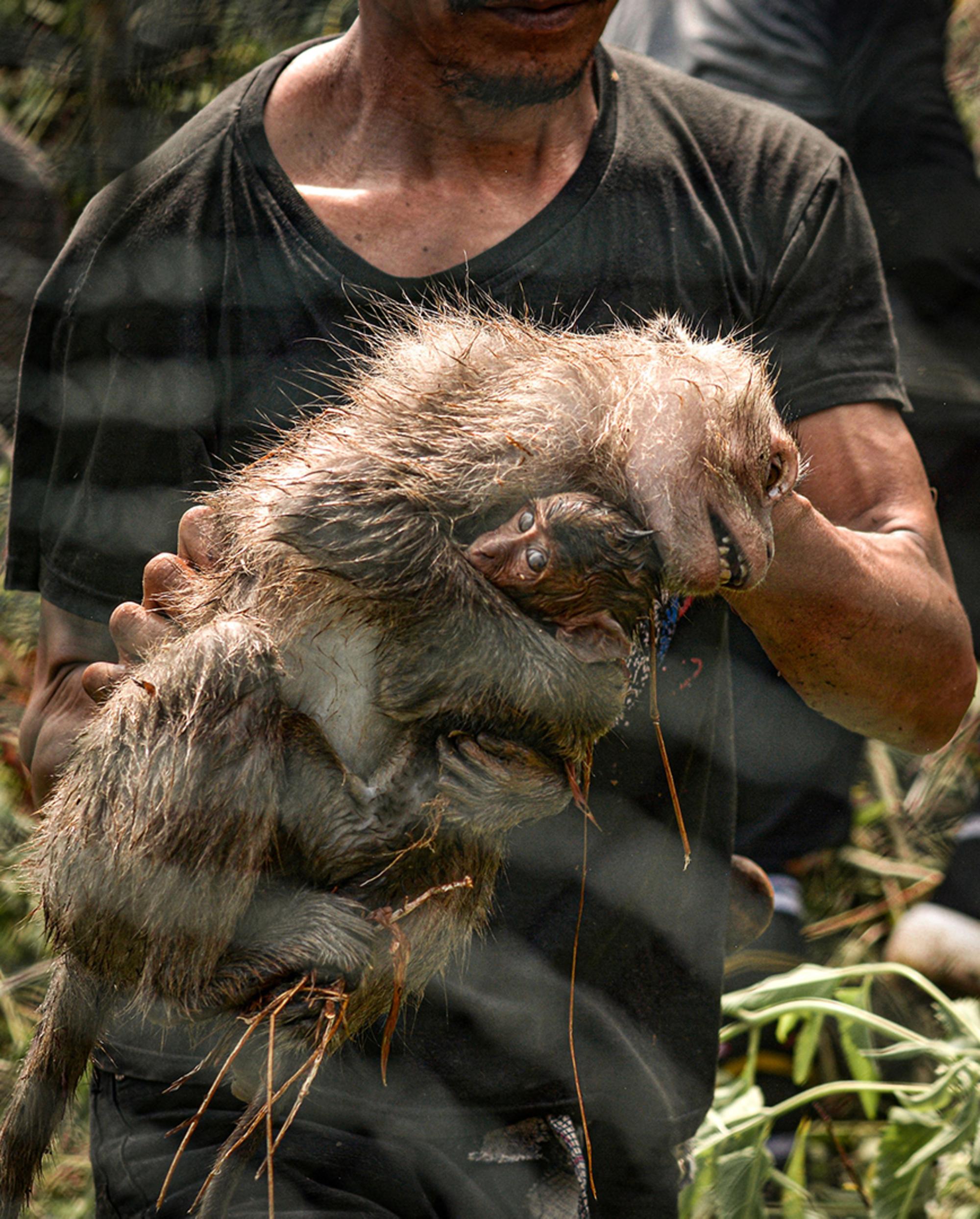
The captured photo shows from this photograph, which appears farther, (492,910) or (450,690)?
(492,910)

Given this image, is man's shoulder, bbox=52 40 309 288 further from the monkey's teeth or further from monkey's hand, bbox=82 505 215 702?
the monkey's teeth

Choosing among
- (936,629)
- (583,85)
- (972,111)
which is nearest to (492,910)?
(936,629)

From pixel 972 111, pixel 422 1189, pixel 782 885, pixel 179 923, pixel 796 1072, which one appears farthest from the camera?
pixel 972 111

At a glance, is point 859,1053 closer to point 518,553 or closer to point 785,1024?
point 785,1024

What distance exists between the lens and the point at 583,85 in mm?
1238

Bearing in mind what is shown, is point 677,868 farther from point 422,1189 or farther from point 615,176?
point 615,176

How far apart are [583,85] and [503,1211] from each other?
3.52ft

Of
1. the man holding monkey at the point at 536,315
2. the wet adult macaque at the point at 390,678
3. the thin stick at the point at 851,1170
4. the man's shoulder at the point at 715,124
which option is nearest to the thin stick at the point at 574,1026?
the man holding monkey at the point at 536,315

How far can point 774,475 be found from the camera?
85 centimetres

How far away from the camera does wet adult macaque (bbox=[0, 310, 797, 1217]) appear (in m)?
0.79

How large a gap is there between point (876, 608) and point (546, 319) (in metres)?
0.40

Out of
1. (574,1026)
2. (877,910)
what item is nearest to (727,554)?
(574,1026)

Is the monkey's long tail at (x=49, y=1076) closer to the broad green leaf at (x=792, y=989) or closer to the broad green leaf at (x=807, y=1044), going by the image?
the broad green leaf at (x=792, y=989)

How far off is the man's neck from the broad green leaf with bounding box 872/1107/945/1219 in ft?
4.15
